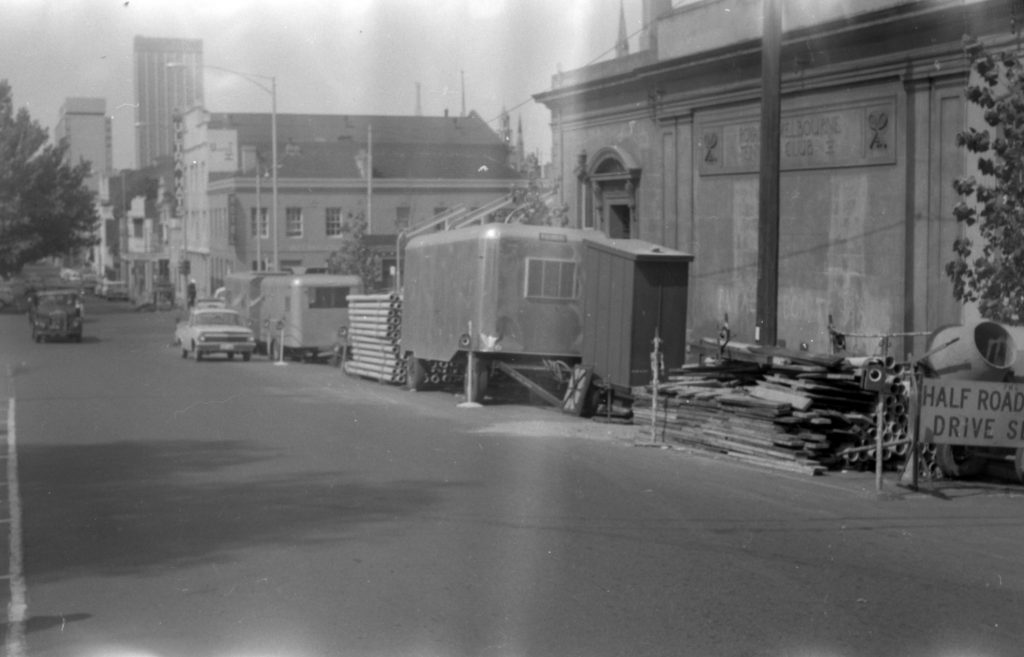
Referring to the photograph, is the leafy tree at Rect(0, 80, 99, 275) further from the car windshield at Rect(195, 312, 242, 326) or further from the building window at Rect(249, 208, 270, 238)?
the car windshield at Rect(195, 312, 242, 326)

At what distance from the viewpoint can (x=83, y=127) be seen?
187 ft

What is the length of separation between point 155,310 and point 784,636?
6895 centimetres

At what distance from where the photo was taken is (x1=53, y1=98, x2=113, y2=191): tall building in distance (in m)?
45.1

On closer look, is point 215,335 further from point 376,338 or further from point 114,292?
point 114,292

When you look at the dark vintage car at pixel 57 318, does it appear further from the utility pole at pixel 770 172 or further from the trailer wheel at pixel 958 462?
the trailer wheel at pixel 958 462

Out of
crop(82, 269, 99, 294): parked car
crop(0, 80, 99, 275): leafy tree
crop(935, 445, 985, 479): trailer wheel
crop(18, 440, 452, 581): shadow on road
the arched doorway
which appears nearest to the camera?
crop(18, 440, 452, 581): shadow on road

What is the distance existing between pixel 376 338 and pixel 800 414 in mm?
16532

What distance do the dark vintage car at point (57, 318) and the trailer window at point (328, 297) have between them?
35.1 ft

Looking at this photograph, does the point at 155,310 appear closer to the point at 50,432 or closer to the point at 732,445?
the point at 50,432

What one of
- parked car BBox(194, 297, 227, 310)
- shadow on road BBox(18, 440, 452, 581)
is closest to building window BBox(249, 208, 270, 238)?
parked car BBox(194, 297, 227, 310)

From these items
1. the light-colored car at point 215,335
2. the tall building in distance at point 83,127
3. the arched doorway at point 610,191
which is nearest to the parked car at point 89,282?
the tall building in distance at point 83,127

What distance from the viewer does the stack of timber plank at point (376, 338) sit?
95.7ft

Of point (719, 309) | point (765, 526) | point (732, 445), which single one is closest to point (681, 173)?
point (719, 309)

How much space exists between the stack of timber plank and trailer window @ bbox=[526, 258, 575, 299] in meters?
6.55
